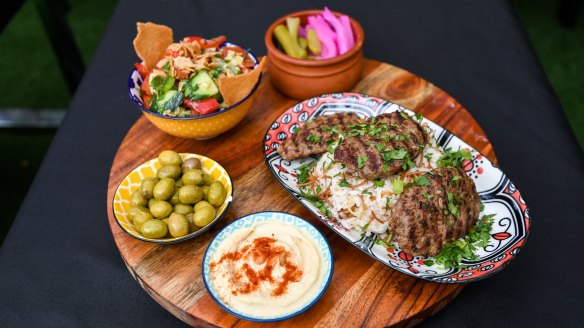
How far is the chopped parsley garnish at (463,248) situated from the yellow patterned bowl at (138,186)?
1075 millimetres

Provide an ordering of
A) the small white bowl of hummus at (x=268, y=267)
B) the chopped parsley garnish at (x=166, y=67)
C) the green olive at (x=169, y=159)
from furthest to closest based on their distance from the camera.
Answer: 1. the chopped parsley garnish at (x=166, y=67)
2. the green olive at (x=169, y=159)
3. the small white bowl of hummus at (x=268, y=267)

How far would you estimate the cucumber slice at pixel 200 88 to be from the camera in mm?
2830

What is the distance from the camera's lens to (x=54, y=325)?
2371 millimetres

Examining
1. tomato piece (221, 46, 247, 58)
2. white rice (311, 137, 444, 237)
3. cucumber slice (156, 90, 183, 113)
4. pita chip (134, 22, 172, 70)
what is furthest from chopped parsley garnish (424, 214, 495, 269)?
pita chip (134, 22, 172, 70)

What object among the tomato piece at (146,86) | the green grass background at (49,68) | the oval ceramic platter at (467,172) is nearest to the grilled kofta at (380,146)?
the oval ceramic platter at (467,172)

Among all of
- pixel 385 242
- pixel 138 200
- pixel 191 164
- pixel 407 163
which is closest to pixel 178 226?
pixel 138 200

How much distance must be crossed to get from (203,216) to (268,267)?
1.48 ft

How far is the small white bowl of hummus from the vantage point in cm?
207

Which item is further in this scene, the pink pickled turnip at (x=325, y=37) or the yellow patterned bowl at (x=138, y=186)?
the pink pickled turnip at (x=325, y=37)

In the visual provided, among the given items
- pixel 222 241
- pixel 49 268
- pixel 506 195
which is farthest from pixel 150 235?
pixel 506 195

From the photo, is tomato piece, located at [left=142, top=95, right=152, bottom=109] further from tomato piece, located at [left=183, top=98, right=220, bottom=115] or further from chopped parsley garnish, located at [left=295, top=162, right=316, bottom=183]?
chopped parsley garnish, located at [left=295, top=162, right=316, bottom=183]

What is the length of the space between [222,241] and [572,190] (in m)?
2.03

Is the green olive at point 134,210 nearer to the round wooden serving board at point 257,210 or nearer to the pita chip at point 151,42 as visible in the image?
the round wooden serving board at point 257,210

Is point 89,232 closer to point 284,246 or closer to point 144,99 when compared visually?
point 144,99
